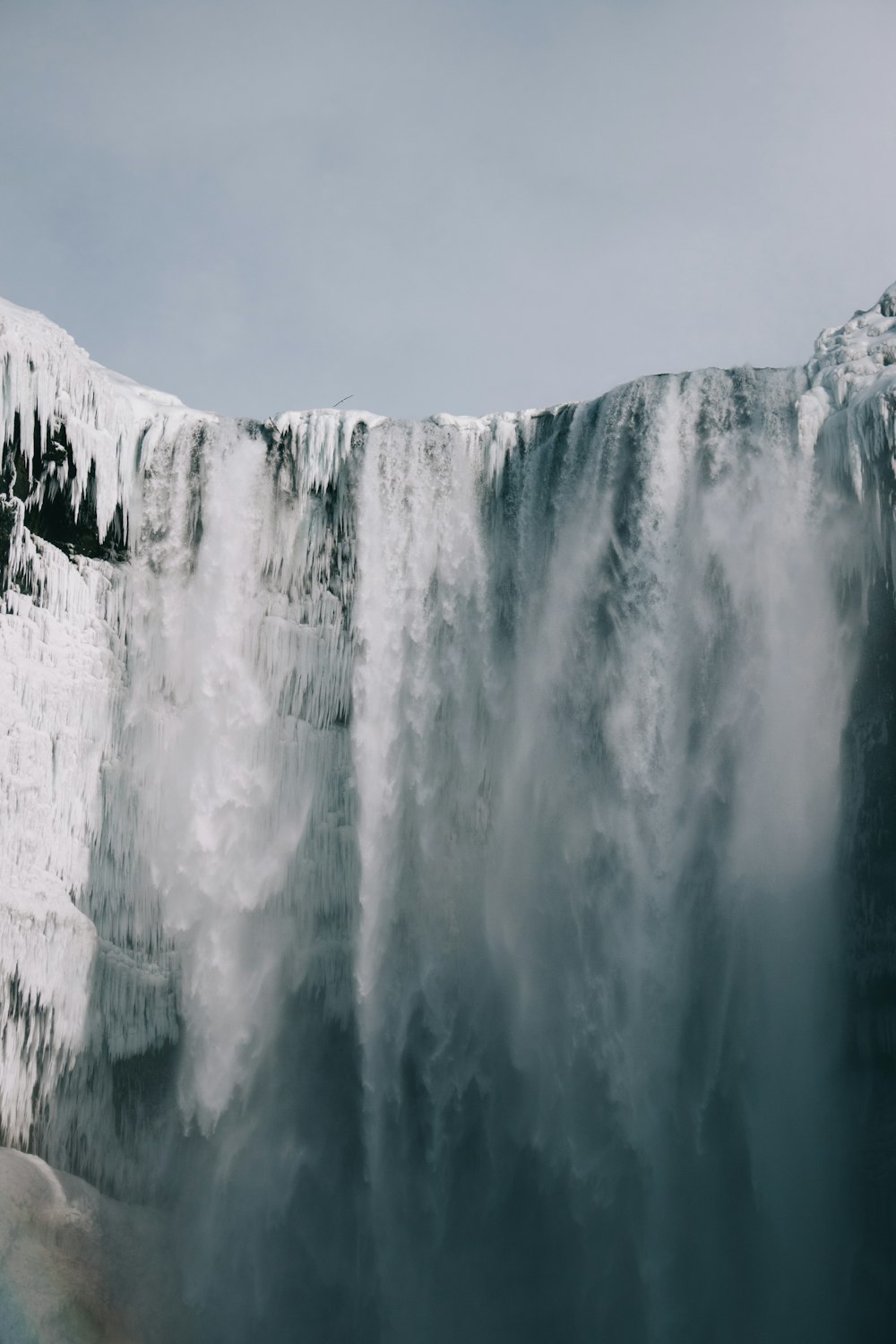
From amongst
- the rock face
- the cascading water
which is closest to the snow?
the cascading water

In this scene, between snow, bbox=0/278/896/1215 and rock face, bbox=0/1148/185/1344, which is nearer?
rock face, bbox=0/1148/185/1344

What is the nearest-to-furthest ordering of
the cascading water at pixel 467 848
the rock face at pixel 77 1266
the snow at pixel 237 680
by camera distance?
the rock face at pixel 77 1266 → the cascading water at pixel 467 848 → the snow at pixel 237 680

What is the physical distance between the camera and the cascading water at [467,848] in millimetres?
9102

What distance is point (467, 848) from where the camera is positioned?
10.3 meters

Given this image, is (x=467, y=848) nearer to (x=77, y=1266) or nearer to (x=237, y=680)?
(x=237, y=680)

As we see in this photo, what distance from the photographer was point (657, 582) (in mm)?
9828

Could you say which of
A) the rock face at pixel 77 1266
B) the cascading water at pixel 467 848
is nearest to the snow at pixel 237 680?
the cascading water at pixel 467 848

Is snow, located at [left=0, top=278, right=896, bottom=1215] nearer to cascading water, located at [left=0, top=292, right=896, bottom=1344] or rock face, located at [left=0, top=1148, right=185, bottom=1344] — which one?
cascading water, located at [left=0, top=292, right=896, bottom=1344]

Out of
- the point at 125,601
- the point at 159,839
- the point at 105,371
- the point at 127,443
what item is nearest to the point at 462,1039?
the point at 159,839

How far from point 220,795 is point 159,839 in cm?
66

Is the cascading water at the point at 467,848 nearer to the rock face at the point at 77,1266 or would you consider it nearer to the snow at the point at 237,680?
the snow at the point at 237,680

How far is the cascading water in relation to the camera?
9.10 metres

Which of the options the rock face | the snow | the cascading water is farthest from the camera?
the snow

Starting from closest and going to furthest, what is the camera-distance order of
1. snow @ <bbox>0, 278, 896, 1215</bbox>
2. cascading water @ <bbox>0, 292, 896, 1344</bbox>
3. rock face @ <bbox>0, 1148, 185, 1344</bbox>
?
rock face @ <bbox>0, 1148, 185, 1344</bbox>, cascading water @ <bbox>0, 292, 896, 1344</bbox>, snow @ <bbox>0, 278, 896, 1215</bbox>
